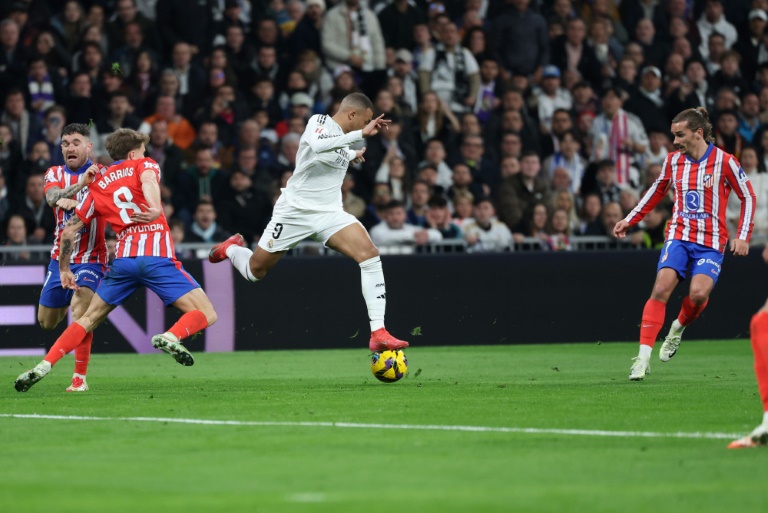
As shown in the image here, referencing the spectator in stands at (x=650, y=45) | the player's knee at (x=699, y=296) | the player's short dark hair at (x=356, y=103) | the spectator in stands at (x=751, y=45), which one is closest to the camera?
the player's short dark hair at (x=356, y=103)

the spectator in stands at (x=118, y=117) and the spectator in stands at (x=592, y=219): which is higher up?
the spectator in stands at (x=118, y=117)

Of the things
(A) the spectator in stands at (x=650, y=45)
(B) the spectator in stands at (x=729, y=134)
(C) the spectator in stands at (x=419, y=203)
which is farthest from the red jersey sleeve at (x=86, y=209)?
(A) the spectator in stands at (x=650, y=45)

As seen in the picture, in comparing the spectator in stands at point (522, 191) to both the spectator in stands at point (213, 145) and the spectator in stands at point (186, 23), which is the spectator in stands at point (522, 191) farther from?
the spectator in stands at point (186, 23)

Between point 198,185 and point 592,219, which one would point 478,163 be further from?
point 198,185

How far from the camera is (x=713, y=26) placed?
946 inches

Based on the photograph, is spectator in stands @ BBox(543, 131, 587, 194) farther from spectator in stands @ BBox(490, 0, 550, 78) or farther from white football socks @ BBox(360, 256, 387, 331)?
white football socks @ BBox(360, 256, 387, 331)

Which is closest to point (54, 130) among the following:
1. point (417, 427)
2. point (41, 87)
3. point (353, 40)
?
point (41, 87)

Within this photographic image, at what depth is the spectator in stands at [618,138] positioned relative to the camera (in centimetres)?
2094

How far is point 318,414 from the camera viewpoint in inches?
362

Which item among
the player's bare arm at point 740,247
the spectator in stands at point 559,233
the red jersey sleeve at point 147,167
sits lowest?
the spectator in stands at point 559,233

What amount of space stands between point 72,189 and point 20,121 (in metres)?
7.35

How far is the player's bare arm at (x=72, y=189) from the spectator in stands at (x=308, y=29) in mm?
9501

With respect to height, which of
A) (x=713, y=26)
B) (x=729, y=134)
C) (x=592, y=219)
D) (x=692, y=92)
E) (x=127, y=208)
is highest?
(x=713, y=26)

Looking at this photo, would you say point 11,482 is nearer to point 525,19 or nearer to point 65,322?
point 65,322
